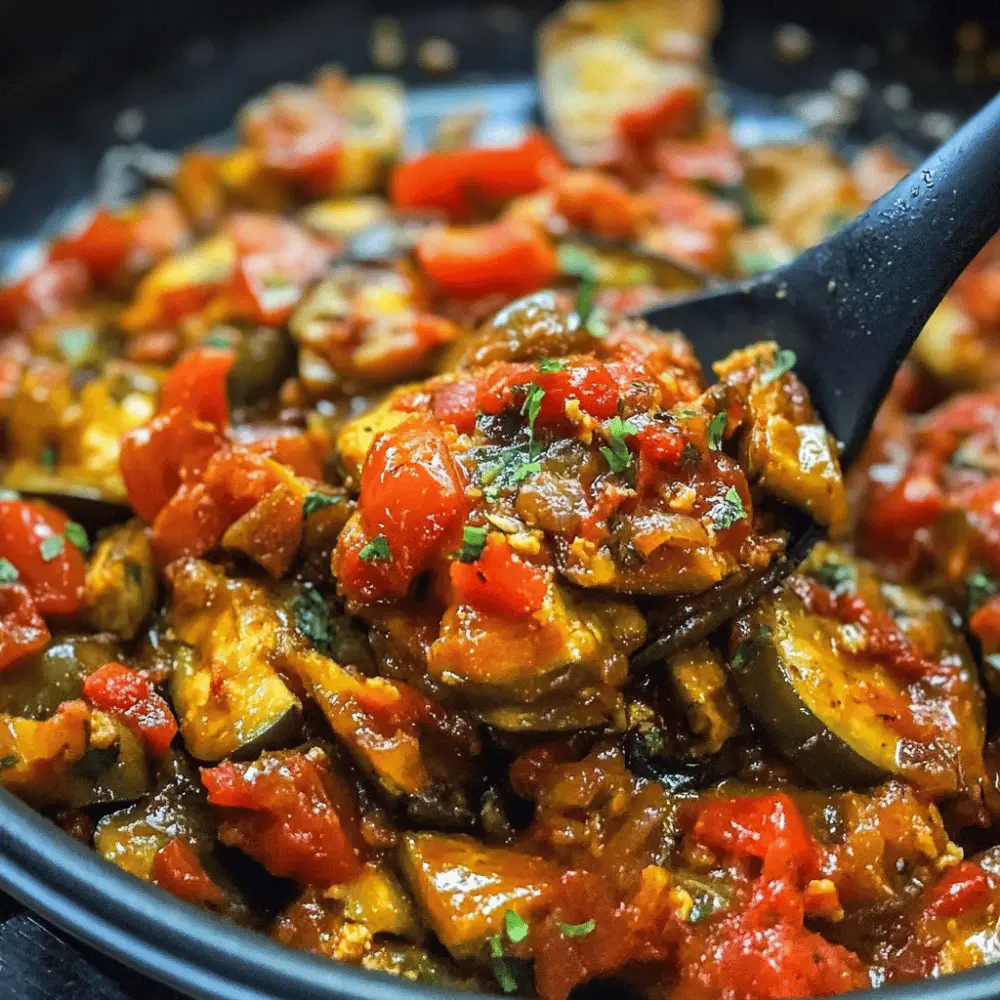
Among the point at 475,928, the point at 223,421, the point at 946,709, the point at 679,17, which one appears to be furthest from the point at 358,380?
the point at 679,17

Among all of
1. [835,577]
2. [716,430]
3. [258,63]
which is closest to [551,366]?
[716,430]

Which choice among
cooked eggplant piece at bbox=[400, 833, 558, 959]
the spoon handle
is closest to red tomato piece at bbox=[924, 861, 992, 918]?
cooked eggplant piece at bbox=[400, 833, 558, 959]

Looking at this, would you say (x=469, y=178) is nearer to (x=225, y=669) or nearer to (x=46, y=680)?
(x=225, y=669)

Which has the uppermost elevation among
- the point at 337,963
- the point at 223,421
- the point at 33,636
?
the point at 223,421

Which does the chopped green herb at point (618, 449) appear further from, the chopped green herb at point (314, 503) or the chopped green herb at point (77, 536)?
the chopped green herb at point (77, 536)

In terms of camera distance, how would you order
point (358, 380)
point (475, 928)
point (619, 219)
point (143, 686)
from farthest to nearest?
point (619, 219)
point (358, 380)
point (143, 686)
point (475, 928)

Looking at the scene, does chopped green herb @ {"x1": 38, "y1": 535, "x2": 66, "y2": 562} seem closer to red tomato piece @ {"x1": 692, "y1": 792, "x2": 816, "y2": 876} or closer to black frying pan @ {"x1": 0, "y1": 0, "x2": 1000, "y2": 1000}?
red tomato piece @ {"x1": 692, "y1": 792, "x2": 816, "y2": 876}

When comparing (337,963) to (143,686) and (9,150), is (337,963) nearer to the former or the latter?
(143,686)

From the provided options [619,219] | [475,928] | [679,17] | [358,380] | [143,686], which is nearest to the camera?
[475,928]

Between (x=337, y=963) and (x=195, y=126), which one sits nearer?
(x=337, y=963)
